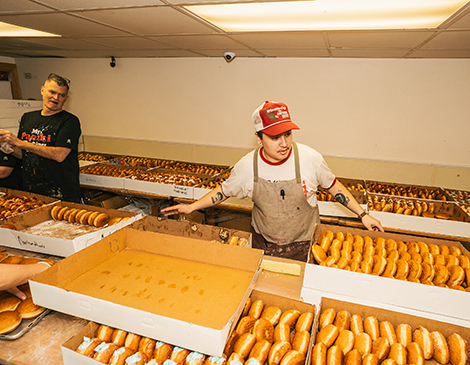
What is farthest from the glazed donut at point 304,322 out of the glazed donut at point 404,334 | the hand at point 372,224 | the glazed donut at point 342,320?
the hand at point 372,224

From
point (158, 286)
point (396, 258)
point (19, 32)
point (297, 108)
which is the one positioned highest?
point (19, 32)

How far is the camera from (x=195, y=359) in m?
1.15

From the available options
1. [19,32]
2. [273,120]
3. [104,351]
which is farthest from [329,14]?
[19,32]

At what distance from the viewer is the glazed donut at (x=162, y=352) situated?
118cm

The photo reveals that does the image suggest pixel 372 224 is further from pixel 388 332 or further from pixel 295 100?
pixel 295 100

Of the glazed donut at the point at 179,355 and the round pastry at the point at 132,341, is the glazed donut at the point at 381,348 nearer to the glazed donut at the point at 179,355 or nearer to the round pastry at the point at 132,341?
the glazed donut at the point at 179,355

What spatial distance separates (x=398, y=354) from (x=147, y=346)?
3.34 ft

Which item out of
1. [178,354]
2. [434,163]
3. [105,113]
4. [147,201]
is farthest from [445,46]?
[105,113]

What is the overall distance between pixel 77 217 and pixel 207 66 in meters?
3.81

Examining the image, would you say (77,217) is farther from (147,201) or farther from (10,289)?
(147,201)

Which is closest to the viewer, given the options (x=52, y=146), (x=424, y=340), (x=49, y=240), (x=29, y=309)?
(x=424, y=340)

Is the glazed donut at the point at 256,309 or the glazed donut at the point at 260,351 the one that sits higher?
the glazed donut at the point at 256,309

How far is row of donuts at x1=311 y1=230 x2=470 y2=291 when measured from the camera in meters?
1.50

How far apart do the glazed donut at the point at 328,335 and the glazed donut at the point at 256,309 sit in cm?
28
